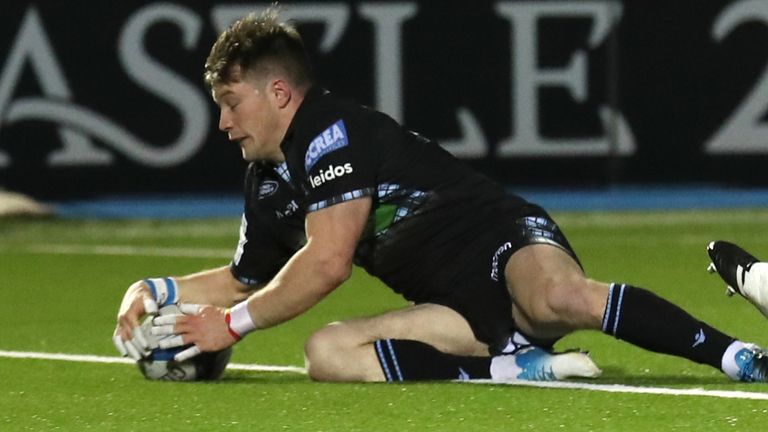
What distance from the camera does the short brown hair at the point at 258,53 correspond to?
20.2 feet

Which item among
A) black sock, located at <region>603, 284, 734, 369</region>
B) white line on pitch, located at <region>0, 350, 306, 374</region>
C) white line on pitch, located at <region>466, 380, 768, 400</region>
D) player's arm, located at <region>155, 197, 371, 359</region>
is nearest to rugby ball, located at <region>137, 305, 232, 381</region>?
player's arm, located at <region>155, 197, 371, 359</region>

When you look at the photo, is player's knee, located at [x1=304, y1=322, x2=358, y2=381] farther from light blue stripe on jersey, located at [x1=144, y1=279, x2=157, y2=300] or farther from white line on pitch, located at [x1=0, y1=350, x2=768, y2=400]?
light blue stripe on jersey, located at [x1=144, y1=279, x2=157, y2=300]

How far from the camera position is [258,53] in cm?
615

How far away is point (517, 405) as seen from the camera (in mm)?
5656

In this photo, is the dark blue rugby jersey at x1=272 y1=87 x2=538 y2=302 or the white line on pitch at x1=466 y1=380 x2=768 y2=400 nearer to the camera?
the white line on pitch at x1=466 y1=380 x2=768 y2=400

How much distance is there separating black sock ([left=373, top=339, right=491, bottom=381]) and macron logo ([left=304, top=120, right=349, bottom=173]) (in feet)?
1.99

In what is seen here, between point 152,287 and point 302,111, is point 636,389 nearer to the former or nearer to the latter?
point 302,111

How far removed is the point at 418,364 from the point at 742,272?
40.3 inches

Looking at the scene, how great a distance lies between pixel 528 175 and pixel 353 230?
738cm

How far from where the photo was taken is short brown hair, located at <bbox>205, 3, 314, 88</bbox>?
6145mm

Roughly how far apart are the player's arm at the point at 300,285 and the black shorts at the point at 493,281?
453 millimetres

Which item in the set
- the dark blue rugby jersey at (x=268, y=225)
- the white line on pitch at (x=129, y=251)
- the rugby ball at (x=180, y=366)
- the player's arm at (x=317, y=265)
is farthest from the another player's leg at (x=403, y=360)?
the white line on pitch at (x=129, y=251)

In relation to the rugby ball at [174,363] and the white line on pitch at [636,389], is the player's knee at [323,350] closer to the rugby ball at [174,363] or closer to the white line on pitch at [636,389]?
Result: the rugby ball at [174,363]

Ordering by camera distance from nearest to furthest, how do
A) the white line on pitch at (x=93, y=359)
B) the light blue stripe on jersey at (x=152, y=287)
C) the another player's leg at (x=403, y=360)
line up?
1. the another player's leg at (x=403, y=360)
2. the light blue stripe on jersey at (x=152, y=287)
3. the white line on pitch at (x=93, y=359)
